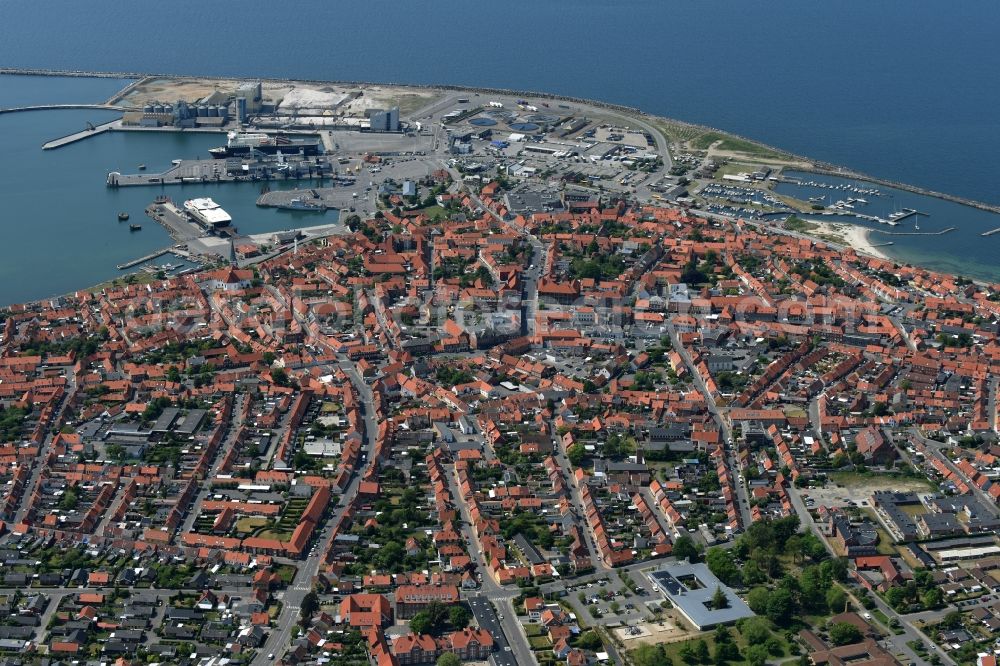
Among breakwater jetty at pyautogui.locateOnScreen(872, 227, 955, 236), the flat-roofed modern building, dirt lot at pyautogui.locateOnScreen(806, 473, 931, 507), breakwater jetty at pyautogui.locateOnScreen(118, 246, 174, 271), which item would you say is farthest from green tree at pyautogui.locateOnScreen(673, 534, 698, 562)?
breakwater jetty at pyautogui.locateOnScreen(118, 246, 174, 271)

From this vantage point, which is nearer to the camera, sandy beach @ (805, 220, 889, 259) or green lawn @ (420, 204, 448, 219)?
sandy beach @ (805, 220, 889, 259)

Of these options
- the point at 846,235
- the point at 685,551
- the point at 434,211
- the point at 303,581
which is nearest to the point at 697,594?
the point at 685,551

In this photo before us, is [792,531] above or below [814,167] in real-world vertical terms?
below

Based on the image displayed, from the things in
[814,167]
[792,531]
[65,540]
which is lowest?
[65,540]

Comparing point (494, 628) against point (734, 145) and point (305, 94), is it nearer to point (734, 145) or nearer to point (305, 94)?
point (734, 145)

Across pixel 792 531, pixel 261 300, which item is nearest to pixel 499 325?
pixel 261 300

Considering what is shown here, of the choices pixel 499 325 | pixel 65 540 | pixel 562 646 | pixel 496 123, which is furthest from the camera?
pixel 496 123

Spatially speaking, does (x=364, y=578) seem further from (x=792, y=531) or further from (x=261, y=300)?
(x=261, y=300)

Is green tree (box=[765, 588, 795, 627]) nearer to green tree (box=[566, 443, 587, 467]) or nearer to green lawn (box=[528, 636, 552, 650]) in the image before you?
green lawn (box=[528, 636, 552, 650])
